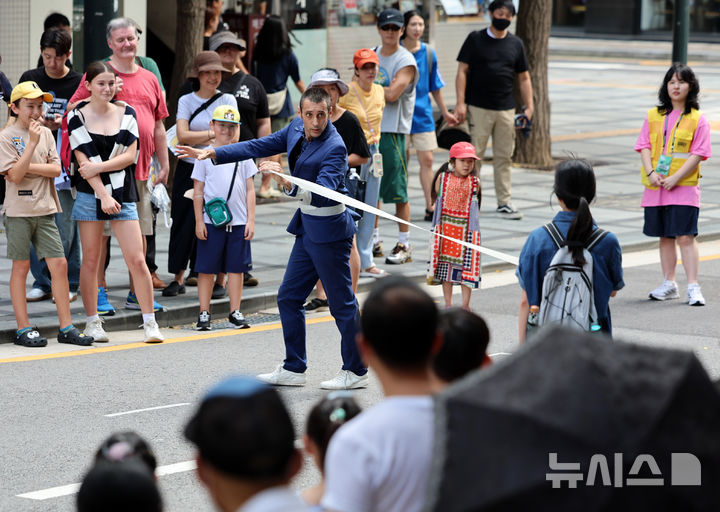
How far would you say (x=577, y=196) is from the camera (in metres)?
5.44

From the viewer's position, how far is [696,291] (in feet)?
32.2

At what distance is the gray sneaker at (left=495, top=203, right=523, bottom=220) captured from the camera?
1336 centimetres

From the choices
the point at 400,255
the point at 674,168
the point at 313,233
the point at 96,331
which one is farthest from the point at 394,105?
the point at 313,233

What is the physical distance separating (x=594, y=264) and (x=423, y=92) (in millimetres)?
7756

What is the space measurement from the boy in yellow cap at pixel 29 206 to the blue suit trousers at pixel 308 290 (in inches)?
70.0

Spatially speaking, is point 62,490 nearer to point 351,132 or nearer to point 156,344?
point 156,344

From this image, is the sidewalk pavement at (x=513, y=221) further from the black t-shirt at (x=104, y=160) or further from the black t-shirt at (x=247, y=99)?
the black t-shirt at (x=247, y=99)

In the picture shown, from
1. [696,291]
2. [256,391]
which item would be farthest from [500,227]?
[256,391]

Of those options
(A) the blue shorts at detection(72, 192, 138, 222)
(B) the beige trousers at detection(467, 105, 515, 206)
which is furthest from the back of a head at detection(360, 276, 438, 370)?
(B) the beige trousers at detection(467, 105, 515, 206)

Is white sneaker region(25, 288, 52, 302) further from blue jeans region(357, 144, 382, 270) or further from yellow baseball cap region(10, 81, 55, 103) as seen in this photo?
blue jeans region(357, 144, 382, 270)

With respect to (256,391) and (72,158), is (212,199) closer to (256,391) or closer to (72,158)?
(72,158)

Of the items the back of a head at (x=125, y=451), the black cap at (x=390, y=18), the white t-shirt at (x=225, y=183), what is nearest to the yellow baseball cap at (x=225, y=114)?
the white t-shirt at (x=225, y=183)

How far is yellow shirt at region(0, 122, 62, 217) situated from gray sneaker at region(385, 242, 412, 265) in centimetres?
360

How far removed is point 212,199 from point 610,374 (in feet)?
22.2
